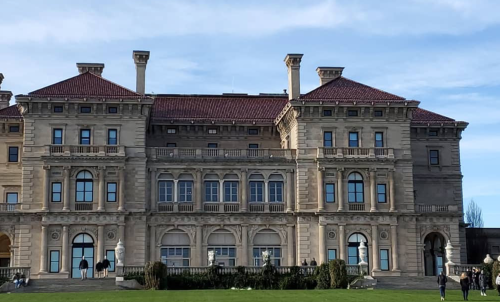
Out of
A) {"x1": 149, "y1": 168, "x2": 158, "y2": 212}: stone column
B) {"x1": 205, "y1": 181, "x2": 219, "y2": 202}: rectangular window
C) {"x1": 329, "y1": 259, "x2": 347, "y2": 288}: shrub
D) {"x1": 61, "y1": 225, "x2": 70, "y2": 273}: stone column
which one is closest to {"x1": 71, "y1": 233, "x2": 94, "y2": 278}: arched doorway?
{"x1": 61, "y1": 225, "x2": 70, "y2": 273}: stone column

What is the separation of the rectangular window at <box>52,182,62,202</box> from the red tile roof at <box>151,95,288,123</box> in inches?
417

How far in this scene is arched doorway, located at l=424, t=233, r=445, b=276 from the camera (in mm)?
73938

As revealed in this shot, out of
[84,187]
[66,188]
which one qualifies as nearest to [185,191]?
[84,187]

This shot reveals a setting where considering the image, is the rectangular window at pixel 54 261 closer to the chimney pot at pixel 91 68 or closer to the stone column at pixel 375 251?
the chimney pot at pixel 91 68

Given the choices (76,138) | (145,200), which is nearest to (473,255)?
(145,200)

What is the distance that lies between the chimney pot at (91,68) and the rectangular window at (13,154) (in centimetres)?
829

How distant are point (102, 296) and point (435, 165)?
39.4m

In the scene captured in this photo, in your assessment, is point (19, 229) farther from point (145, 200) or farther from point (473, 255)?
point (473, 255)

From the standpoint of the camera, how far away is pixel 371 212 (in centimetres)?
6925

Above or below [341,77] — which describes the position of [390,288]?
below

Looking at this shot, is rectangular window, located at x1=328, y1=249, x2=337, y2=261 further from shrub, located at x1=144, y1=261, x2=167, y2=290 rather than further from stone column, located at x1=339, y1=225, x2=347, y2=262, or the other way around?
shrub, located at x1=144, y1=261, x2=167, y2=290

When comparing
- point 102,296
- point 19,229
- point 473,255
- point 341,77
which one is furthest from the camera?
point 473,255

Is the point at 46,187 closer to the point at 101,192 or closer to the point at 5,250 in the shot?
the point at 101,192

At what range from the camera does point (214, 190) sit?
70.6 meters
